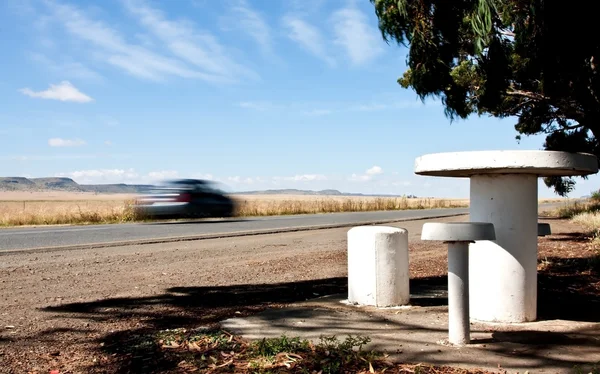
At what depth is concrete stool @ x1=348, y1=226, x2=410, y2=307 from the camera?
5410 mm

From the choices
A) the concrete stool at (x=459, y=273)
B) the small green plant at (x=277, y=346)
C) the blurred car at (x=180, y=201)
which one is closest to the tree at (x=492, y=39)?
the concrete stool at (x=459, y=273)

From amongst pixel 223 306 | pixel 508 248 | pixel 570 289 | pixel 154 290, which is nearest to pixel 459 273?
pixel 508 248

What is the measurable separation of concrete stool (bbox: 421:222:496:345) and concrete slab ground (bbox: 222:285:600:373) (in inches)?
4.2

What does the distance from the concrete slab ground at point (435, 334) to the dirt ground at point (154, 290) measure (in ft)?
1.89

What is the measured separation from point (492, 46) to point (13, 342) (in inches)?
253

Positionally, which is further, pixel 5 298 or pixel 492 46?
pixel 492 46

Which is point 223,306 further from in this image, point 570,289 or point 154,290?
point 570,289

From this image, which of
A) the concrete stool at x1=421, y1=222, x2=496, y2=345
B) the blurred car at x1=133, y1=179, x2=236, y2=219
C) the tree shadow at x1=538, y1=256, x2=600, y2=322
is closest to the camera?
the concrete stool at x1=421, y1=222, x2=496, y2=345

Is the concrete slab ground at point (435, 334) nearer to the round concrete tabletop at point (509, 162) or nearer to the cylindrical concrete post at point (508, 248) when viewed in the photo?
the cylindrical concrete post at point (508, 248)

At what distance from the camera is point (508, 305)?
192 inches

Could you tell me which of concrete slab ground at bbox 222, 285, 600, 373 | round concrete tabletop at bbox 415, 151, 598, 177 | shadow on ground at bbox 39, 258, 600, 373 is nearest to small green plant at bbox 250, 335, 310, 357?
concrete slab ground at bbox 222, 285, 600, 373

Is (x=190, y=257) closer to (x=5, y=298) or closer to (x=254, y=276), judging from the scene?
(x=254, y=276)

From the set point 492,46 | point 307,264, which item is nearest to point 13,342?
point 307,264

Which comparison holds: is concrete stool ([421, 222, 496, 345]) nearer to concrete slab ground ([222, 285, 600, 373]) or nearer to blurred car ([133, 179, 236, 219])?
concrete slab ground ([222, 285, 600, 373])
